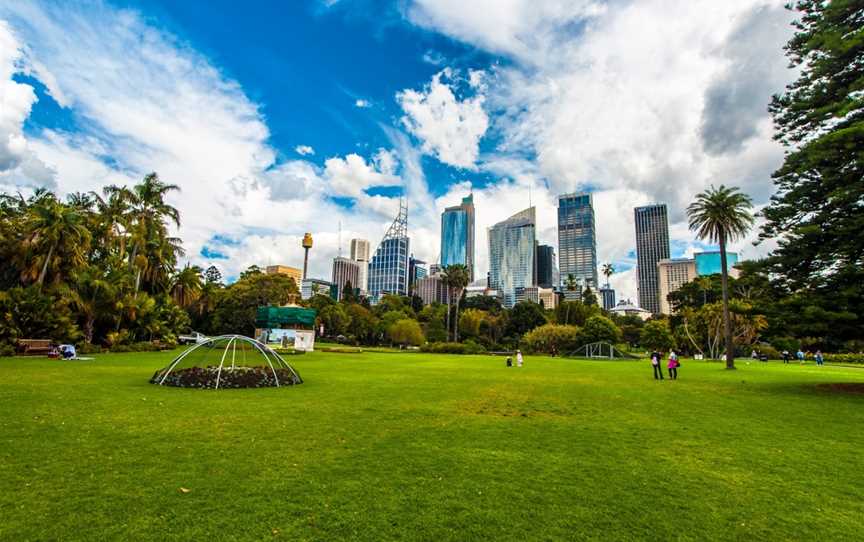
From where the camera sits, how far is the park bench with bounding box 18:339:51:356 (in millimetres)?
26906

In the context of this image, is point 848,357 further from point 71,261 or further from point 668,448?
point 71,261

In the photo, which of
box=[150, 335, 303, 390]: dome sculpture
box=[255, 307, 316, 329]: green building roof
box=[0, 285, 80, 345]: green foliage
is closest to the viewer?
box=[150, 335, 303, 390]: dome sculpture

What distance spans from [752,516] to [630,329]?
96199mm

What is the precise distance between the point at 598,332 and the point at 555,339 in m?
5.75

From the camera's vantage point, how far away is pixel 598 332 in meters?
57.2

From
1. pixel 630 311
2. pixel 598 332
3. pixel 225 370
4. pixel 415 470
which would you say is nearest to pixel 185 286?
pixel 225 370

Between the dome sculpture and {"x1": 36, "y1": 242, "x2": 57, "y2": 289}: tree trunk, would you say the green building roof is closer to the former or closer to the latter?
{"x1": 36, "y1": 242, "x2": 57, "y2": 289}: tree trunk

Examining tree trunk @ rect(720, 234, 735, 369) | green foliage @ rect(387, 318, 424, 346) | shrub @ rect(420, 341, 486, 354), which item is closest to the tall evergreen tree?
tree trunk @ rect(720, 234, 735, 369)

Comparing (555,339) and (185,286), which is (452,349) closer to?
(555,339)

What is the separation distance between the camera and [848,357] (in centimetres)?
5272

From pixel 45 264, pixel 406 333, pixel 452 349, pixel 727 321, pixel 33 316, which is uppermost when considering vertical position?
pixel 45 264

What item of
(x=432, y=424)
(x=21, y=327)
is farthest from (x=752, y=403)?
(x=21, y=327)

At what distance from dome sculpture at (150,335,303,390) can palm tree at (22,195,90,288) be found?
18.9m

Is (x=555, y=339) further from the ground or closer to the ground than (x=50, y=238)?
closer to the ground
